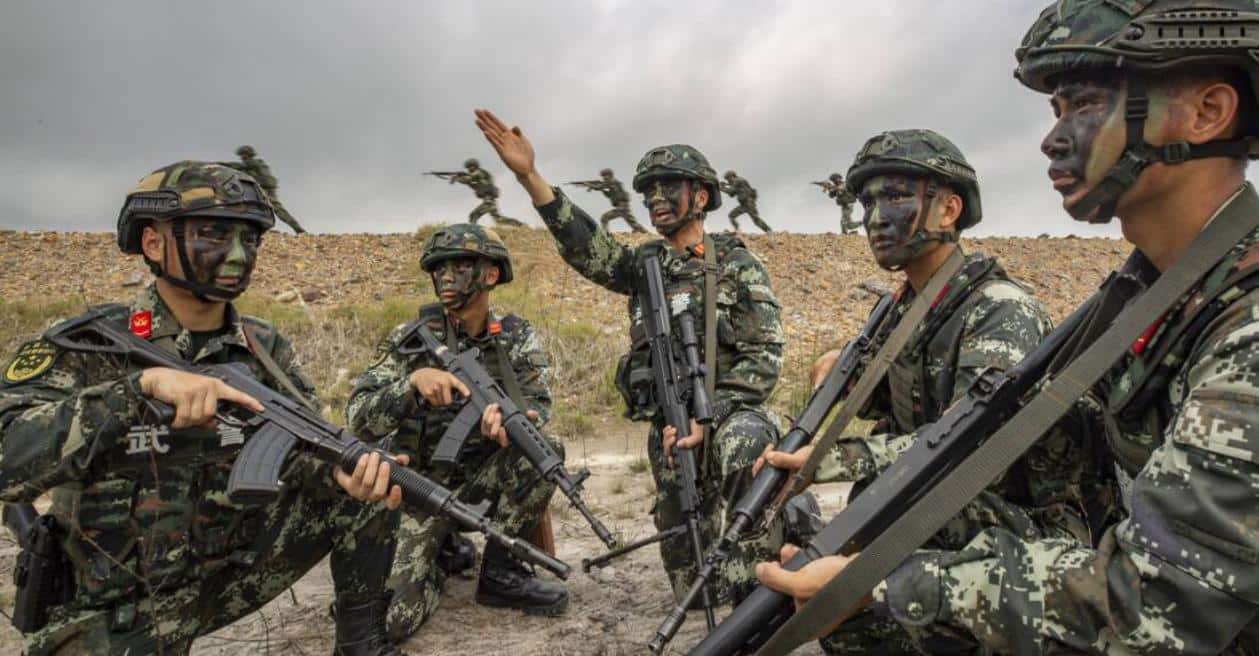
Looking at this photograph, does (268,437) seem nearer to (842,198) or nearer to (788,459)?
(788,459)

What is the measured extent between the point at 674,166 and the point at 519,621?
300 centimetres

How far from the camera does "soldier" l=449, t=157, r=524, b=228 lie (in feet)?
66.4

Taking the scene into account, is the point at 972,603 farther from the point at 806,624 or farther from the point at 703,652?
the point at 703,652

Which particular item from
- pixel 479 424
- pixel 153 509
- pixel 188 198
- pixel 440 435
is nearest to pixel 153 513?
pixel 153 509

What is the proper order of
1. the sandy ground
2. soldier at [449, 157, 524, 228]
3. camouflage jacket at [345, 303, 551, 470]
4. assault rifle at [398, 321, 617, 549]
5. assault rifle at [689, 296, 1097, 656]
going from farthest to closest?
1. soldier at [449, 157, 524, 228]
2. camouflage jacket at [345, 303, 551, 470]
3. assault rifle at [398, 321, 617, 549]
4. the sandy ground
5. assault rifle at [689, 296, 1097, 656]

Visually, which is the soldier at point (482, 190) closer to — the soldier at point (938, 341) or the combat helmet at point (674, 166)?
the combat helmet at point (674, 166)

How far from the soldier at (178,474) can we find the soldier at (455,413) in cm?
60

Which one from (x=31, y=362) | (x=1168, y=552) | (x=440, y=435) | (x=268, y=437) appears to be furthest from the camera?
(x=440, y=435)

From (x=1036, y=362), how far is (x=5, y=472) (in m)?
3.62

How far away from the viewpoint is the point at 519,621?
4145 millimetres

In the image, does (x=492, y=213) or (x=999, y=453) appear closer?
(x=999, y=453)

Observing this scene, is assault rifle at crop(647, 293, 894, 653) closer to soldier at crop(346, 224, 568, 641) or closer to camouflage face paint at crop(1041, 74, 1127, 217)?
camouflage face paint at crop(1041, 74, 1127, 217)

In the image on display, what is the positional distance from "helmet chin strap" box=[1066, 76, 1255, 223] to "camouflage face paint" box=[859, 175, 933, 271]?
1.42 m

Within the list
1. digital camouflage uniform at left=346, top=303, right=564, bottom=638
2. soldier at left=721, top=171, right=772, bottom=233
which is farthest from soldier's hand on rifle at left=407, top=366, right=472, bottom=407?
soldier at left=721, top=171, right=772, bottom=233
